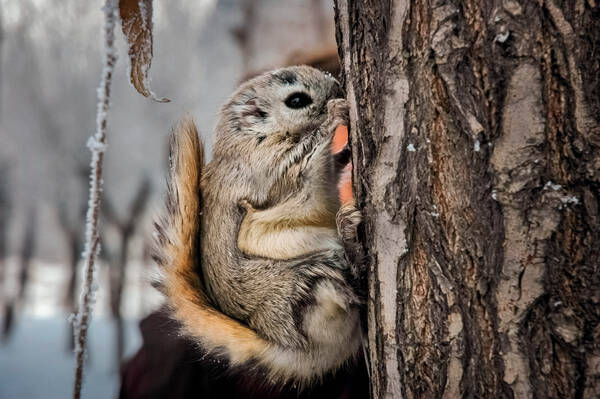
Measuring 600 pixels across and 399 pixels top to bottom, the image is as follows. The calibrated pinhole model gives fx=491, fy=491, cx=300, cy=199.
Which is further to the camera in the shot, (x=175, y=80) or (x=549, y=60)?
(x=175, y=80)

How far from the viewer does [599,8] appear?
447 mm

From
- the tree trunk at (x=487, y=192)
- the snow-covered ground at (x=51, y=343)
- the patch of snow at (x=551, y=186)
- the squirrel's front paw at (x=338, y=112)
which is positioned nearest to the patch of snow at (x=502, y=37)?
the tree trunk at (x=487, y=192)

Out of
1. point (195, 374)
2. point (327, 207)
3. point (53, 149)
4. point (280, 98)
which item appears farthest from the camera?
point (53, 149)

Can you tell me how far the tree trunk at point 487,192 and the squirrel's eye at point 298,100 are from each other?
0.94 feet

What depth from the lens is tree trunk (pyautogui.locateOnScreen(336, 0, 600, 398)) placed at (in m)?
0.45

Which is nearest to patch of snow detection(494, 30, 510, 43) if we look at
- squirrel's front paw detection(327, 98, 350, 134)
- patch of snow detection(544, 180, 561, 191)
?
patch of snow detection(544, 180, 561, 191)

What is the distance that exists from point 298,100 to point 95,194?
0.43 meters

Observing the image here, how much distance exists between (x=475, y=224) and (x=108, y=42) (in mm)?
413

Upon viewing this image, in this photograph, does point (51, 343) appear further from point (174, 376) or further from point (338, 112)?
point (338, 112)

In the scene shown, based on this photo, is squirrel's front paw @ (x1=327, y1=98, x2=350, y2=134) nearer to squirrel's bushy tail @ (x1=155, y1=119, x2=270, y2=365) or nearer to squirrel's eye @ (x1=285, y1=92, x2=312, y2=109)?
squirrel's eye @ (x1=285, y1=92, x2=312, y2=109)

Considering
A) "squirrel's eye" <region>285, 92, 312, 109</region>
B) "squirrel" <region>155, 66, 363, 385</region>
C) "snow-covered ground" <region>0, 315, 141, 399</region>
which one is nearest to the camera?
"squirrel" <region>155, 66, 363, 385</region>

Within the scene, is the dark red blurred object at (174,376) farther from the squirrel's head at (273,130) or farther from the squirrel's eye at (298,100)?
the squirrel's eye at (298,100)

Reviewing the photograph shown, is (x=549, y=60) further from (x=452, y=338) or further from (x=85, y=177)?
(x=85, y=177)

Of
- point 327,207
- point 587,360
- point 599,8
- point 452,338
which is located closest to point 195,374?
point 327,207
